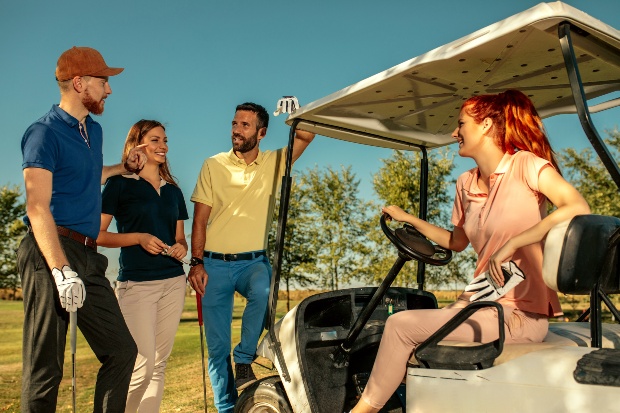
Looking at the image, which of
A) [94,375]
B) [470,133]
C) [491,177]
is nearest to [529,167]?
[491,177]

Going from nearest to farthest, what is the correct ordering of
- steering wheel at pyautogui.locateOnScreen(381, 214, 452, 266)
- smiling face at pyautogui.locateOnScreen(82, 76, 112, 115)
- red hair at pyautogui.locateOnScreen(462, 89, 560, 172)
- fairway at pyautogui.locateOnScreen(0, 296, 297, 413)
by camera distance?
red hair at pyautogui.locateOnScreen(462, 89, 560, 172), steering wheel at pyautogui.locateOnScreen(381, 214, 452, 266), smiling face at pyautogui.locateOnScreen(82, 76, 112, 115), fairway at pyautogui.locateOnScreen(0, 296, 297, 413)

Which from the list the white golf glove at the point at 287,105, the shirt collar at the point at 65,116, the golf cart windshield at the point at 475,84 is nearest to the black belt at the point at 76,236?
the shirt collar at the point at 65,116

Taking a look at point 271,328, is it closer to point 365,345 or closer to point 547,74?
point 365,345

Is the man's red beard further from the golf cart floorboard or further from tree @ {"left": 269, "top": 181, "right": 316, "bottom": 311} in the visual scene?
tree @ {"left": 269, "top": 181, "right": 316, "bottom": 311}

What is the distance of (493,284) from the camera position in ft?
8.52

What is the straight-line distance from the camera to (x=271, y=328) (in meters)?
3.59

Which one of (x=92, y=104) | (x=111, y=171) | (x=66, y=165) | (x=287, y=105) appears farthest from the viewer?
(x=111, y=171)

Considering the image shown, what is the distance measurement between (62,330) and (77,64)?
1.35 metres

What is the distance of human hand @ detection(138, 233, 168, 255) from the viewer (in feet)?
14.0

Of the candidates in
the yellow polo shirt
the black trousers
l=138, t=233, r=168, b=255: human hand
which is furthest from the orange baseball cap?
the yellow polo shirt

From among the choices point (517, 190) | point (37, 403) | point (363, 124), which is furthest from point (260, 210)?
point (517, 190)

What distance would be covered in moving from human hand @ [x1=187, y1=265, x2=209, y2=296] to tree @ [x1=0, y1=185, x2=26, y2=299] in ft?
84.7

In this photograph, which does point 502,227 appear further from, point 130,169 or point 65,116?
point 130,169

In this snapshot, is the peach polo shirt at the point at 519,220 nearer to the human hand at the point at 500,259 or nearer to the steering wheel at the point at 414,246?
the human hand at the point at 500,259
